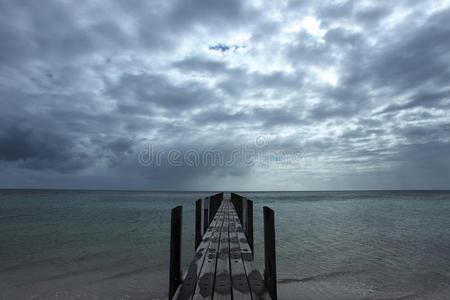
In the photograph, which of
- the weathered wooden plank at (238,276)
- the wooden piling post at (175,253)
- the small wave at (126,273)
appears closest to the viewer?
the weathered wooden plank at (238,276)

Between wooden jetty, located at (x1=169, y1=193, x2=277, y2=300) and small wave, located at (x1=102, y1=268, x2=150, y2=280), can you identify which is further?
small wave, located at (x1=102, y1=268, x2=150, y2=280)

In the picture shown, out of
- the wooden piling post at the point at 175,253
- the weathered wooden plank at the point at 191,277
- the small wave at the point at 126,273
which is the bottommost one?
the small wave at the point at 126,273

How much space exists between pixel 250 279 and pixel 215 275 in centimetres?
55

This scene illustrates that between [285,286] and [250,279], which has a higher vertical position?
[250,279]

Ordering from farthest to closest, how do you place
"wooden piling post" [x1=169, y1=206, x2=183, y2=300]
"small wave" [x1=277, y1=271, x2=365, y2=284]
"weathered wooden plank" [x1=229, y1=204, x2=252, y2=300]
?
"small wave" [x1=277, y1=271, x2=365, y2=284] → "wooden piling post" [x1=169, y1=206, x2=183, y2=300] → "weathered wooden plank" [x1=229, y1=204, x2=252, y2=300]

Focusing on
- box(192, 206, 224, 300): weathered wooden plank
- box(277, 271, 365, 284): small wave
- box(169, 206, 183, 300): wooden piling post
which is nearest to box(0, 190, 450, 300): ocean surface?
box(277, 271, 365, 284): small wave

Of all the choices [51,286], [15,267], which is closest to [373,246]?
[51,286]

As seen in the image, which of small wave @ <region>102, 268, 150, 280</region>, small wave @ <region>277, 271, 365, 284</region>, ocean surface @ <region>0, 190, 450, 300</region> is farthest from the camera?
small wave @ <region>102, 268, 150, 280</region>

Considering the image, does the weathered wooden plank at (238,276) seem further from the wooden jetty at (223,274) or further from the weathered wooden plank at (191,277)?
the weathered wooden plank at (191,277)

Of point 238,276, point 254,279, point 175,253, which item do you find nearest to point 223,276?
point 238,276

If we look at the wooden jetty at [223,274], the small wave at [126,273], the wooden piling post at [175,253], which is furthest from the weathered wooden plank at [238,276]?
the small wave at [126,273]

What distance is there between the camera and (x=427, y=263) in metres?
8.87

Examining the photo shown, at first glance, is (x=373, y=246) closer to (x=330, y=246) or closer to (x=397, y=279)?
(x=330, y=246)

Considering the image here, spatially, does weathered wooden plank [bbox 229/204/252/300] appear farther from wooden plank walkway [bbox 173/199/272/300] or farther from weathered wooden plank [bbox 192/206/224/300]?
weathered wooden plank [bbox 192/206/224/300]
